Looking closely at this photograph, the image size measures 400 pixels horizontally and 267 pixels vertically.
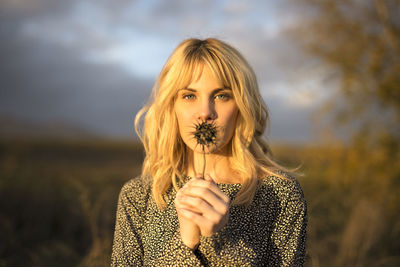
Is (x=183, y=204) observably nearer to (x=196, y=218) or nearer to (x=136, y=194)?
(x=196, y=218)

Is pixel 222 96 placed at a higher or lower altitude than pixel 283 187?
higher

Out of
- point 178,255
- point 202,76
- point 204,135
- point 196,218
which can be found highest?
point 202,76

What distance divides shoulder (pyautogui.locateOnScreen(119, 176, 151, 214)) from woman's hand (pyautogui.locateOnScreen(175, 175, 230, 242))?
2.79ft

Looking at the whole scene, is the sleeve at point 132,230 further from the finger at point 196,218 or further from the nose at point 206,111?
the nose at point 206,111

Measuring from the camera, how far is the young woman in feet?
6.73

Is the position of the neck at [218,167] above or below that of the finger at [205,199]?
above

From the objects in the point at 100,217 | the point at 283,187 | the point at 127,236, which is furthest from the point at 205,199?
the point at 100,217

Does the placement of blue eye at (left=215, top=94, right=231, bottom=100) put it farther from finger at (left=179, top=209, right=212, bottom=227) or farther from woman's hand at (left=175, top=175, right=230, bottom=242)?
finger at (left=179, top=209, right=212, bottom=227)

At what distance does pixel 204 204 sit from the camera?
1.74m

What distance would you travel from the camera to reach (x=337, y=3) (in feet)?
28.4

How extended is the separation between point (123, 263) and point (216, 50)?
154cm

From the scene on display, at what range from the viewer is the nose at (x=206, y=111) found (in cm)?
228

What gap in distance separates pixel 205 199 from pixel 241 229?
0.64 metres

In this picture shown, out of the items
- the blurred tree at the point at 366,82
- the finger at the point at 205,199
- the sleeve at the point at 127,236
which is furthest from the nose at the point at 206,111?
the blurred tree at the point at 366,82
